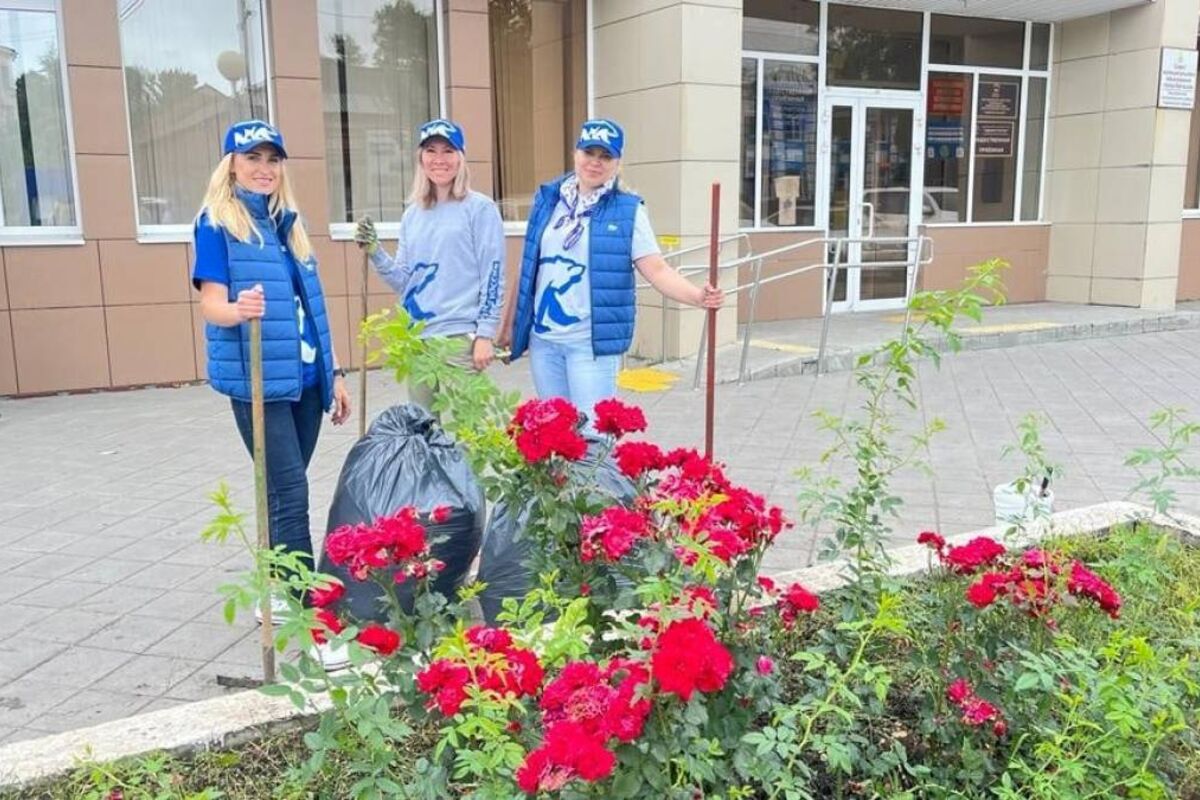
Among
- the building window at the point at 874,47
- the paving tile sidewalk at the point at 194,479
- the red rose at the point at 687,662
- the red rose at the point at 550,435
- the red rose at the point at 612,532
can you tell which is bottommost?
the paving tile sidewalk at the point at 194,479

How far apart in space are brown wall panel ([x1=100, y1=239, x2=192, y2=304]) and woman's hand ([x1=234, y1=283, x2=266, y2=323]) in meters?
5.56

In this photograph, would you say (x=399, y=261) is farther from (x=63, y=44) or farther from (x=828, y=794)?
(x=63, y=44)

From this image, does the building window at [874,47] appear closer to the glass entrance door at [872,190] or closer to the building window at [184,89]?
the glass entrance door at [872,190]

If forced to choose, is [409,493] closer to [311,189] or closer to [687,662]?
[687,662]

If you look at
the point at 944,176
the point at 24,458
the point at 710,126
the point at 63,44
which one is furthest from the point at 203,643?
the point at 944,176

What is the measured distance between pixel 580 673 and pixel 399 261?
2.65m

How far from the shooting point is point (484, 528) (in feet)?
11.1

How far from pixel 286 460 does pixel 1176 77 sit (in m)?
11.6

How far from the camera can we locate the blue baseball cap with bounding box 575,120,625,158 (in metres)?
3.65

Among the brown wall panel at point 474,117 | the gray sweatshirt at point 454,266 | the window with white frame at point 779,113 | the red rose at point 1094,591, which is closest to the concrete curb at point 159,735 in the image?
the red rose at point 1094,591

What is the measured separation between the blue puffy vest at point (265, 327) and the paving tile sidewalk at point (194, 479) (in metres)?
0.90

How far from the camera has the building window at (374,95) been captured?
891 centimetres

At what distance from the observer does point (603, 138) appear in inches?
144

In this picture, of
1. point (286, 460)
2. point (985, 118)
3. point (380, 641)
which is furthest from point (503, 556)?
point (985, 118)
